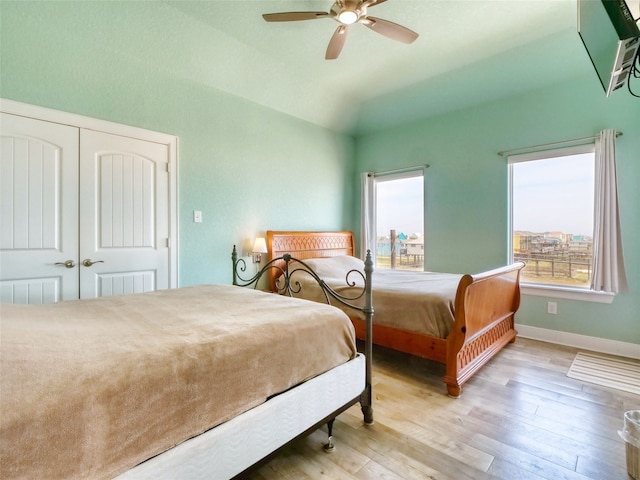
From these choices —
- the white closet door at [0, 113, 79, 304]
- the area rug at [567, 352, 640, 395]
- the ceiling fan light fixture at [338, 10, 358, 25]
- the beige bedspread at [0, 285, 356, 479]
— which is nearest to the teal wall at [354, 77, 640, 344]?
the area rug at [567, 352, 640, 395]

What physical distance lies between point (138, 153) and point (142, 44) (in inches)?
36.9

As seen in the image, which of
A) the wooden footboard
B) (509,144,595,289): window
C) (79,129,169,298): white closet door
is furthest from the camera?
(509,144,595,289): window

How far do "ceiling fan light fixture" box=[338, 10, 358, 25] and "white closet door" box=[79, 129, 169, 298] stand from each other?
199 cm

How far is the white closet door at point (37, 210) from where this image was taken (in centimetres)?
226

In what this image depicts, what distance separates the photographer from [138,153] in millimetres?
2873

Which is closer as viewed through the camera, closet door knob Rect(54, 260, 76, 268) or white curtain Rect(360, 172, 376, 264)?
closet door knob Rect(54, 260, 76, 268)

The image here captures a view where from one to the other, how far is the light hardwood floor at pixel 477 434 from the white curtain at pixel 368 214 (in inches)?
101

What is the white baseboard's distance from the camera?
3010 mm

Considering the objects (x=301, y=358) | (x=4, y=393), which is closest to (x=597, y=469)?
(x=301, y=358)

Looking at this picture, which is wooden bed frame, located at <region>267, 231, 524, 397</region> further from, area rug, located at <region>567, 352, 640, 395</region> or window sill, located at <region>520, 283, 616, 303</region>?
area rug, located at <region>567, 352, 640, 395</region>

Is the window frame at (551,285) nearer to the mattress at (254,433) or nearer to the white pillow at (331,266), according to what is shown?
the white pillow at (331,266)

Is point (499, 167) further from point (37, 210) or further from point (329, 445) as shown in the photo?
point (37, 210)

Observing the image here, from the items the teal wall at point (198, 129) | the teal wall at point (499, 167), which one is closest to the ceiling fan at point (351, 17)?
the teal wall at point (198, 129)

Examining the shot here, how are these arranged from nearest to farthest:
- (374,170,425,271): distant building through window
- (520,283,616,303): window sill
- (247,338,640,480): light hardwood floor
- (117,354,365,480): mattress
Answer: (117,354,365,480): mattress < (247,338,640,480): light hardwood floor < (520,283,616,303): window sill < (374,170,425,271): distant building through window
